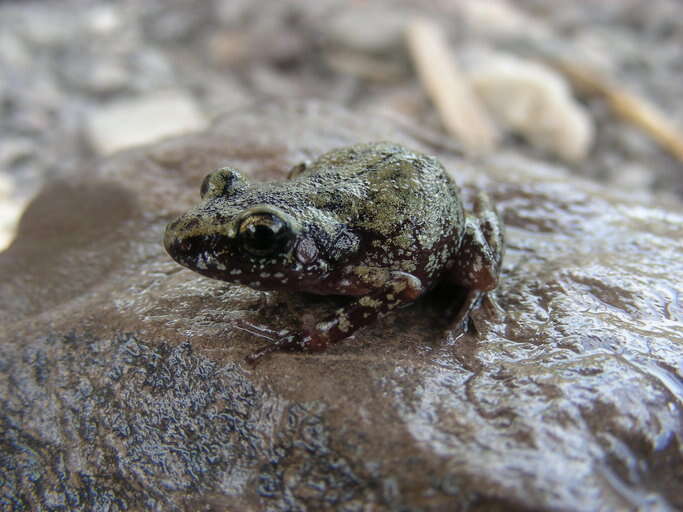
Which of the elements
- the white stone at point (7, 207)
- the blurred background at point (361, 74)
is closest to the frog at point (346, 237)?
the blurred background at point (361, 74)

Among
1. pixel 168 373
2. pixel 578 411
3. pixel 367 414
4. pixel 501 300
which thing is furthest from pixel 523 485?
pixel 168 373

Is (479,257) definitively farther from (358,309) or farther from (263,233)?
(263,233)

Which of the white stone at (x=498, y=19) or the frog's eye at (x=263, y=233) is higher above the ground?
the white stone at (x=498, y=19)

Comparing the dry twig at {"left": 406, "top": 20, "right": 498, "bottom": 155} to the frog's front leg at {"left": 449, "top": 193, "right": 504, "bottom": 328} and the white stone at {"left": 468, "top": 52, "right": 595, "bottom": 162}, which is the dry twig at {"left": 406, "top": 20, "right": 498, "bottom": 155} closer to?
the white stone at {"left": 468, "top": 52, "right": 595, "bottom": 162}

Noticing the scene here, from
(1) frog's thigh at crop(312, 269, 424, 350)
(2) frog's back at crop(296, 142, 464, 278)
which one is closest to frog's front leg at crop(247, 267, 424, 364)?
(1) frog's thigh at crop(312, 269, 424, 350)

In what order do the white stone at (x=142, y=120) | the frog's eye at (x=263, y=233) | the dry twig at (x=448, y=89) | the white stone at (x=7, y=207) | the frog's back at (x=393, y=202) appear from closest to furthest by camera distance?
1. the frog's eye at (x=263, y=233)
2. the frog's back at (x=393, y=202)
3. the white stone at (x=7, y=207)
4. the white stone at (x=142, y=120)
5. the dry twig at (x=448, y=89)

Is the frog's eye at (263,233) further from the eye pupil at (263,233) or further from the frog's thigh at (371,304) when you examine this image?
the frog's thigh at (371,304)

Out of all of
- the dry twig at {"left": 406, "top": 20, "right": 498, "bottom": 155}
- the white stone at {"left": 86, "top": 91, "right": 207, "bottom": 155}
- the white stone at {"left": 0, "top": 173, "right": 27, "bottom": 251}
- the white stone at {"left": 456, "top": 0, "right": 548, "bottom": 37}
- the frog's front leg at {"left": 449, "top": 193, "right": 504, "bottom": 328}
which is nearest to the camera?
the frog's front leg at {"left": 449, "top": 193, "right": 504, "bottom": 328}

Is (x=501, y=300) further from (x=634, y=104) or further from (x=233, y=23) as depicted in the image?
(x=233, y=23)
